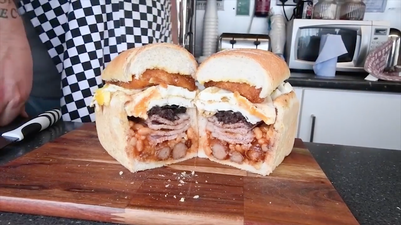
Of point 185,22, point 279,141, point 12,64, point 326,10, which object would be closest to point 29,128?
point 12,64

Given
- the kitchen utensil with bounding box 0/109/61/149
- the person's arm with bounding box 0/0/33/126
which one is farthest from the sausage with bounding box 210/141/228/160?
the person's arm with bounding box 0/0/33/126

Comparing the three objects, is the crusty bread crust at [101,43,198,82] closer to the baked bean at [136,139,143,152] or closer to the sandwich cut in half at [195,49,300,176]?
the sandwich cut in half at [195,49,300,176]

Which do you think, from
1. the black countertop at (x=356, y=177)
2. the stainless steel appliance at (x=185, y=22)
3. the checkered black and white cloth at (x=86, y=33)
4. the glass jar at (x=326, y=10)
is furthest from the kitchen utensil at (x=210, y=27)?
the black countertop at (x=356, y=177)

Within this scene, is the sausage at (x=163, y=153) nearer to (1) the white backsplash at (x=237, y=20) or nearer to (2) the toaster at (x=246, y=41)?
(2) the toaster at (x=246, y=41)

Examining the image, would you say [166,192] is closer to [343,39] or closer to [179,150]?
[179,150]

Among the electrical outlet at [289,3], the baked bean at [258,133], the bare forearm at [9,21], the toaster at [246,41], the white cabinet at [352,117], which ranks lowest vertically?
the white cabinet at [352,117]
